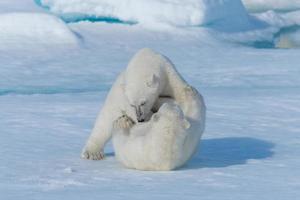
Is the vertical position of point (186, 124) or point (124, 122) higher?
point (186, 124)

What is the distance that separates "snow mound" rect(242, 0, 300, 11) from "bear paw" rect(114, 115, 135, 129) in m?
10.9

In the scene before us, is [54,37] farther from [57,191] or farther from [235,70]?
[57,191]

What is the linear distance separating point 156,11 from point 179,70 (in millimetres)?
2453

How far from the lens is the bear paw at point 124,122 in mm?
4094

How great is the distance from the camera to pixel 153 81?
4098mm

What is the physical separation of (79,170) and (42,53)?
5.55 metres

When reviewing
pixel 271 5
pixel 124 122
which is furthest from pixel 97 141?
pixel 271 5

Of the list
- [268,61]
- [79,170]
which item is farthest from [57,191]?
[268,61]

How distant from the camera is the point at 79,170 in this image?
13.5 feet

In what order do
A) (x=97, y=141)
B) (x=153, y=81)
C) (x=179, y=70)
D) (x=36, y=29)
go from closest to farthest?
(x=153, y=81), (x=97, y=141), (x=179, y=70), (x=36, y=29)

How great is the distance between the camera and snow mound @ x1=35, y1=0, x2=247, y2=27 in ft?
36.6

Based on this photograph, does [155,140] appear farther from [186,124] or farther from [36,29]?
[36,29]

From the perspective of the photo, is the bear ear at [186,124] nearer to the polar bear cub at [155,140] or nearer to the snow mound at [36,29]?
→ the polar bear cub at [155,140]

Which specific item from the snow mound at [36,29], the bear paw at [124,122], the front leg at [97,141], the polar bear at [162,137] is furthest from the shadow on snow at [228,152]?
the snow mound at [36,29]
